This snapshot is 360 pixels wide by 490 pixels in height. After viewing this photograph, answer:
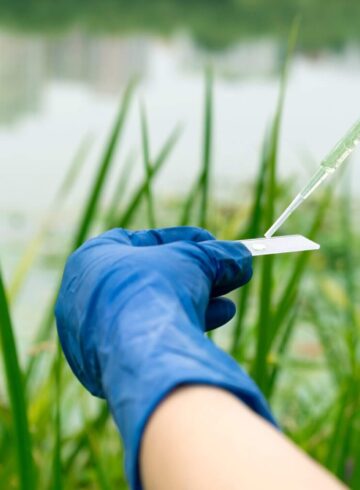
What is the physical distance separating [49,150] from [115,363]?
160 inches

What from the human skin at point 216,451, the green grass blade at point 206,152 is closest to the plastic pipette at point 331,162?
the human skin at point 216,451

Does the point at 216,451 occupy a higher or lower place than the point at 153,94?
higher

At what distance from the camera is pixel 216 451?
41 centimetres

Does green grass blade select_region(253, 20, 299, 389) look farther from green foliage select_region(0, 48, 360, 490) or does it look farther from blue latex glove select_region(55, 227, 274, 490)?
blue latex glove select_region(55, 227, 274, 490)

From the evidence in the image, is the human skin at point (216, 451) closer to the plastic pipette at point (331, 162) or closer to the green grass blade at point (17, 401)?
the plastic pipette at point (331, 162)

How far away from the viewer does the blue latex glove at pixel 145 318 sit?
47 centimetres

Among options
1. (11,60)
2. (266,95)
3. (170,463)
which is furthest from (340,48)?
(170,463)

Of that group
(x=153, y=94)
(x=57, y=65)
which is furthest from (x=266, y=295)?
(x=57, y=65)

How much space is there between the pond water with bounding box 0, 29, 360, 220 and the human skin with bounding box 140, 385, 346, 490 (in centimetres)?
329

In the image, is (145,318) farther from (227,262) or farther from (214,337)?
(214,337)

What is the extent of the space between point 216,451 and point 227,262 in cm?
31

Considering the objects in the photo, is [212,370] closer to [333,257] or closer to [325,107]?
[333,257]

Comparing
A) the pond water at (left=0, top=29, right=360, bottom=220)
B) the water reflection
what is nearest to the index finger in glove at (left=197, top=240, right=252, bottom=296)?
the pond water at (left=0, top=29, right=360, bottom=220)

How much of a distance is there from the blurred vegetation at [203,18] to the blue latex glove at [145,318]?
568 cm
